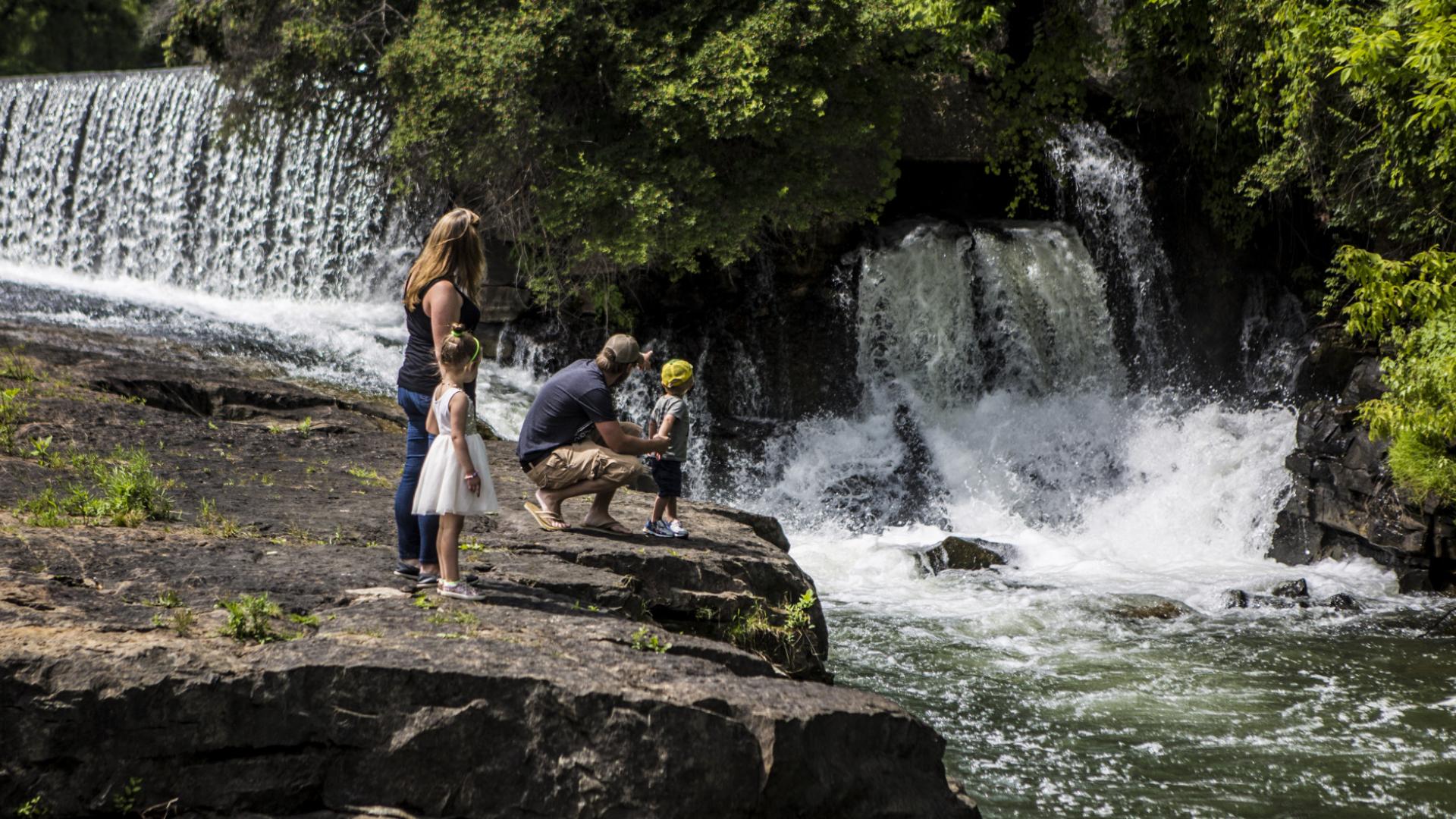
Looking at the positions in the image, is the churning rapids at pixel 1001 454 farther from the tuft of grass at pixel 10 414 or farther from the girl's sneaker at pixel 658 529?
the tuft of grass at pixel 10 414

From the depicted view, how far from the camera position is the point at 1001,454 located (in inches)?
563

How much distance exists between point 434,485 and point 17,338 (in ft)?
24.0

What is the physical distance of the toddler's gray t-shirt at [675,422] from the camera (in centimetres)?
674

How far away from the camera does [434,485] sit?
5090mm

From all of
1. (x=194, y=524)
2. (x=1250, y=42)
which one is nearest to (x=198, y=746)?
(x=194, y=524)

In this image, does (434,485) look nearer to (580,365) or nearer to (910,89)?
(580,365)

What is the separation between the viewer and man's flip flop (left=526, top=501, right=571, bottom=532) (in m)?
6.64

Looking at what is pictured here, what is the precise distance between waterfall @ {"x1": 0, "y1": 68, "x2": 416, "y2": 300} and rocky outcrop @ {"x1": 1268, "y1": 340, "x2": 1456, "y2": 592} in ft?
35.5

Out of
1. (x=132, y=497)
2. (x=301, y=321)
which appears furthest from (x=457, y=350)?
(x=301, y=321)

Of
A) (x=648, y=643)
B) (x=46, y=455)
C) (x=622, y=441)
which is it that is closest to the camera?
(x=648, y=643)

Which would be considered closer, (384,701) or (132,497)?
(384,701)

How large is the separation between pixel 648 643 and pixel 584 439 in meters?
1.93

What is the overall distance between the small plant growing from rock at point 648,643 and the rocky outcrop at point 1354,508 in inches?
332

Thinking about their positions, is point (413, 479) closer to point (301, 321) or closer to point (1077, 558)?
point (1077, 558)
